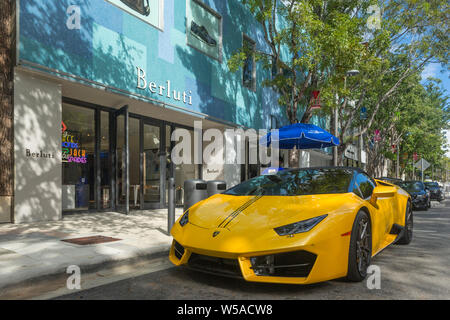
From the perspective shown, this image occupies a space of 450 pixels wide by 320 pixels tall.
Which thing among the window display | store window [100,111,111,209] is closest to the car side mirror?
store window [100,111,111,209]

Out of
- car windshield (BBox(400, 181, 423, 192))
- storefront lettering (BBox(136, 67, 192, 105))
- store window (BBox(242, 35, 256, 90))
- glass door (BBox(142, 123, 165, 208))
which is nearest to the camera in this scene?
storefront lettering (BBox(136, 67, 192, 105))

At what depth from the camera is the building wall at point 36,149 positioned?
7.05 m

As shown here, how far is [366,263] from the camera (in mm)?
3646

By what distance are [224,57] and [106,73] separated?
571cm

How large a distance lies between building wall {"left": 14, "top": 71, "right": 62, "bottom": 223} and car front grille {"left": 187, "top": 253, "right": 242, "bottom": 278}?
5348 mm

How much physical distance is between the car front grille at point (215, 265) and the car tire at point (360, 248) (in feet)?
3.68

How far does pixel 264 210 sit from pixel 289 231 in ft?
1.63

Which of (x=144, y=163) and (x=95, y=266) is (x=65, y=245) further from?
(x=144, y=163)

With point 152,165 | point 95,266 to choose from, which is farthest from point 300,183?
point 152,165

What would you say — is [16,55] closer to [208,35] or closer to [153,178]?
[153,178]

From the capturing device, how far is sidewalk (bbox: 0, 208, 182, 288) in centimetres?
378

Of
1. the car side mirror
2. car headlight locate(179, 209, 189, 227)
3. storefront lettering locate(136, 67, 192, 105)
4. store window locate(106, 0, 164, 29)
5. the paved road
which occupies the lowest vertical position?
the paved road

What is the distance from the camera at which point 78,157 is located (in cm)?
914

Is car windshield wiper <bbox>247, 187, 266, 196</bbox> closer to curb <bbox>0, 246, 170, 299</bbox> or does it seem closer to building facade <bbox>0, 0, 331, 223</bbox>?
curb <bbox>0, 246, 170, 299</bbox>
